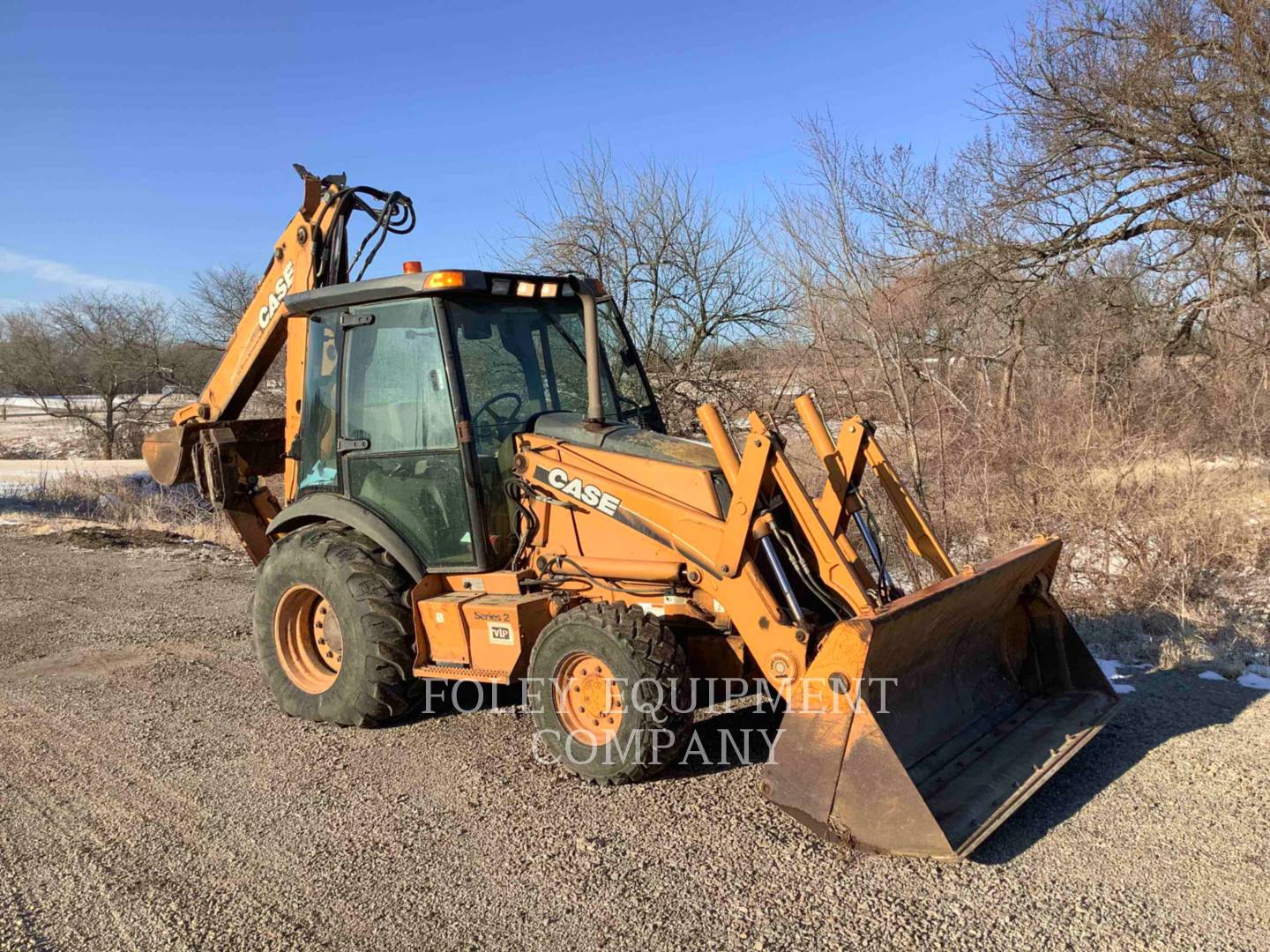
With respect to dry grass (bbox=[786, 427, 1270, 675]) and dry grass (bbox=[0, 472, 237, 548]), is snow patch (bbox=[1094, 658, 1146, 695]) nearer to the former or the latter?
dry grass (bbox=[786, 427, 1270, 675])

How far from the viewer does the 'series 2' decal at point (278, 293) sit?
19.0 feet

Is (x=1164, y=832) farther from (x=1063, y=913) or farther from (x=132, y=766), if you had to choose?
(x=132, y=766)

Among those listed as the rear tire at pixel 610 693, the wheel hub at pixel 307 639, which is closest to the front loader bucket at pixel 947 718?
the rear tire at pixel 610 693

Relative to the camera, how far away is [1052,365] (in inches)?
408

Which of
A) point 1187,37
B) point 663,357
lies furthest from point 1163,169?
point 663,357

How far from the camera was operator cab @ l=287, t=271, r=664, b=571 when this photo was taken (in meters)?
4.69

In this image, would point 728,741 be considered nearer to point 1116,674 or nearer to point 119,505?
point 1116,674

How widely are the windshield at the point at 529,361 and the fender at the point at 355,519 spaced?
2.26 feet

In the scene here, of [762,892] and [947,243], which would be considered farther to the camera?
[947,243]

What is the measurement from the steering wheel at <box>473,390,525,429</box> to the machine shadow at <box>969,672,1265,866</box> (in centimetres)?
286

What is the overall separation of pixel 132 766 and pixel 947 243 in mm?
10306

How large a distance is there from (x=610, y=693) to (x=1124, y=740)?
95.6 inches

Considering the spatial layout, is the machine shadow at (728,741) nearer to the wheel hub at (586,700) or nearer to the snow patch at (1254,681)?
the wheel hub at (586,700)

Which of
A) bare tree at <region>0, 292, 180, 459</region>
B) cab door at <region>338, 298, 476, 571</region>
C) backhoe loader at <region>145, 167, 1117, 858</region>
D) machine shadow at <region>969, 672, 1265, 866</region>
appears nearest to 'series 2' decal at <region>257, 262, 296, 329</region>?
backhoe loader at <region>145, 167, 1117, 858</region>
